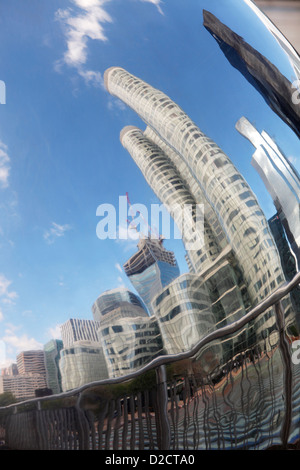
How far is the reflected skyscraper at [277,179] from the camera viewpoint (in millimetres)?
419

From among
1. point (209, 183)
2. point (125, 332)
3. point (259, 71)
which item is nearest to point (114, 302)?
point (125, 332)

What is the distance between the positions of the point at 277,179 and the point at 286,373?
0.16 metres

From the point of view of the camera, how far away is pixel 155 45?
17.9 inches

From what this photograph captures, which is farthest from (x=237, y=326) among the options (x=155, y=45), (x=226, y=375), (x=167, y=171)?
(x=155, y=45)

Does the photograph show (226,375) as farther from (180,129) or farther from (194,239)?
(180,129)

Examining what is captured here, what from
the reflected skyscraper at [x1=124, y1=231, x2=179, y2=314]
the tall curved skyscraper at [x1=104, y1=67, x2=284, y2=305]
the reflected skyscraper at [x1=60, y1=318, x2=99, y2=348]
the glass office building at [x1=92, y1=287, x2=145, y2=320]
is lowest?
the reflected skyscraper at [x1=60, y1=318, x2=99, y2=348]

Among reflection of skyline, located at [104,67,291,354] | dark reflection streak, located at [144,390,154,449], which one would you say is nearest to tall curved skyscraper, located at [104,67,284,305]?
reflection of skyline, located at [104,67,291,354]

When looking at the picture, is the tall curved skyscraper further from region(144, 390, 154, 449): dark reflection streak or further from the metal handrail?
region(144, 390, 154, 449): dark reflection streak

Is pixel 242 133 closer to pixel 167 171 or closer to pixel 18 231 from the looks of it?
pixel 167 171

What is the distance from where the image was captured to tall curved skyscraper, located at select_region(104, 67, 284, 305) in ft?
1.30

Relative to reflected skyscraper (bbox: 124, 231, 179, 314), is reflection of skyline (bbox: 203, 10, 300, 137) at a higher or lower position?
higher

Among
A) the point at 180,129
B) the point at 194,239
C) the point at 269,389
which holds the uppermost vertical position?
the point at 180,129

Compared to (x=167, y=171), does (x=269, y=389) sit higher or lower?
lower

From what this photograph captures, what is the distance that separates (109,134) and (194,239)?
0.11 metres
